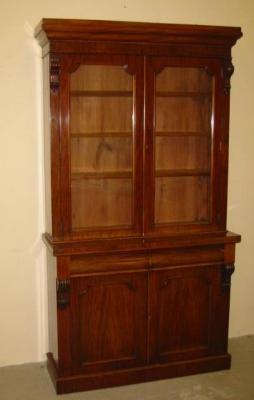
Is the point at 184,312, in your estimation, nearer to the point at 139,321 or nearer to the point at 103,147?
the point at 139,321

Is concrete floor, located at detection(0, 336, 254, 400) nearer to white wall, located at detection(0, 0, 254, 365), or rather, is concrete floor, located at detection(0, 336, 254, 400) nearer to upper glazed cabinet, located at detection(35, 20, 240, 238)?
white wall, located at detection(0, 0, 254, 365)

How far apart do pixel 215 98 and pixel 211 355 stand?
1.56m

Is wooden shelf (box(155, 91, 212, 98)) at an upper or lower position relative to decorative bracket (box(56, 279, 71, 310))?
upper

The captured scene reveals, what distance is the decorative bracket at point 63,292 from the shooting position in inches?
Result: 107

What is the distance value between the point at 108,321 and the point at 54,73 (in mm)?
1408

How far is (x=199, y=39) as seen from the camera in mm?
2777

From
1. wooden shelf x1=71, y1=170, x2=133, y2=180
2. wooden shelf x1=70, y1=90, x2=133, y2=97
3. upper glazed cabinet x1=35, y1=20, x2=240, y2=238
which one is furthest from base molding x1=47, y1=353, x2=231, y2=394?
wooden shelf x1=70, y1=90, x2=133, y2=97

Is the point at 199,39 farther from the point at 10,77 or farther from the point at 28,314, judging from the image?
the point at 28,314

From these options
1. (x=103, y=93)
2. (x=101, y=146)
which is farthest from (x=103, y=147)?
(x=103, y=93)

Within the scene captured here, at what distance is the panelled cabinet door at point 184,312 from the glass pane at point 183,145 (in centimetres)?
34

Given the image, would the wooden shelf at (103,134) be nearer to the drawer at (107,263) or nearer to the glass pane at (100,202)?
the glass pane at (100,202)

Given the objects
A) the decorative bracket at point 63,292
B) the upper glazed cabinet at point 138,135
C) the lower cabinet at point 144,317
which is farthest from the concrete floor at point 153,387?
the upper glazed cabinet at point 138,135

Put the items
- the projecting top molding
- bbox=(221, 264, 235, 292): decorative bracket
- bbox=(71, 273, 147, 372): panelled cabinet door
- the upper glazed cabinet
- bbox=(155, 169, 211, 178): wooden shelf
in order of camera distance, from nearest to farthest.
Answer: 1. the projecting top molding
2. the upper glazed cabinet
3. bbox=(71, 273, 147, 372): panelled cabinet door
4. bbox=(155, 169, 211, 178): wooden shelf
5. bbox=(221, 264, 235, 292): decorative bracket

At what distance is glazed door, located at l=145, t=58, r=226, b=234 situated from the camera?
2834mm
